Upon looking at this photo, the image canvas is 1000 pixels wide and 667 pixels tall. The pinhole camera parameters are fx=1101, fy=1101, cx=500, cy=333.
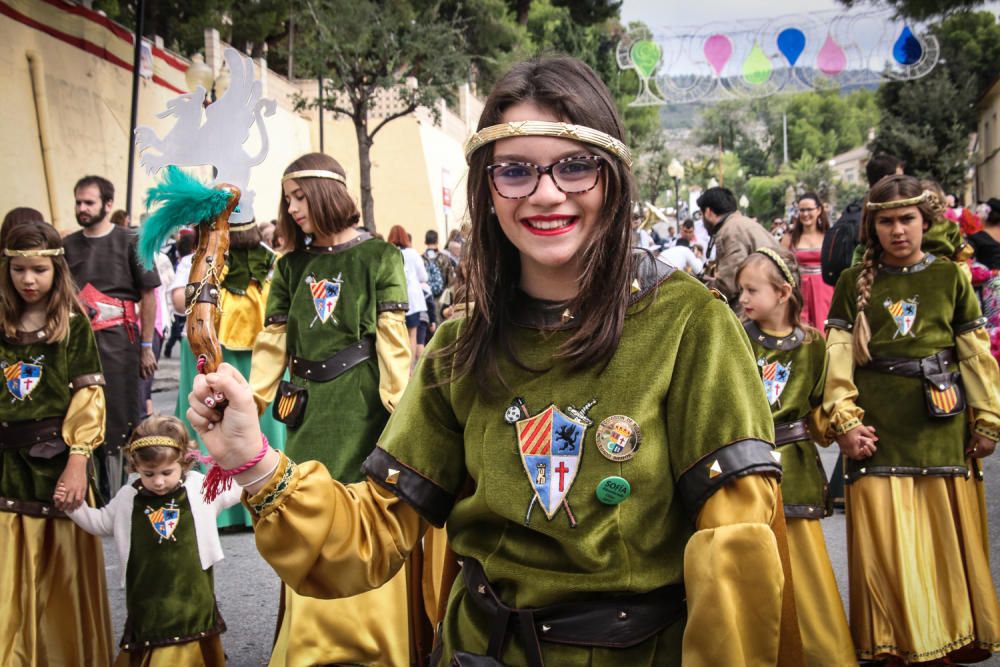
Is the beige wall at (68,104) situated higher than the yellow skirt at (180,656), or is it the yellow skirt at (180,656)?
the beige wall at (68,104)

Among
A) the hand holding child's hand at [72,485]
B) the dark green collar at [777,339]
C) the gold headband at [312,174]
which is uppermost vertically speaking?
the gold headband at [312,174]

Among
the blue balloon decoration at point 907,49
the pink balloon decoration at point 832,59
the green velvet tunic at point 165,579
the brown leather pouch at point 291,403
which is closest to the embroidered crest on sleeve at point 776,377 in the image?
the brown leather pouch at point 291,403

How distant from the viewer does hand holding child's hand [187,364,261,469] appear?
2.10 m

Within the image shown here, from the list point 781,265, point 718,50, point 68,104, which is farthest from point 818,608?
point 718,50

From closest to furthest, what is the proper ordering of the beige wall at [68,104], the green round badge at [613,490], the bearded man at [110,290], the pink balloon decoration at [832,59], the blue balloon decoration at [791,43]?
the green round badge at [613,490] → the bearded man at [110,290] → the beige wall at [68,104] → the pink balloon decoration at [832,59] → the blue balloon decoration at [791,43]

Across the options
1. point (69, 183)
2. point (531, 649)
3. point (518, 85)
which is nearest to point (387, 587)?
point (531, 649)

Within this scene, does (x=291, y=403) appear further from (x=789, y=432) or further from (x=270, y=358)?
(x=789, y=432)

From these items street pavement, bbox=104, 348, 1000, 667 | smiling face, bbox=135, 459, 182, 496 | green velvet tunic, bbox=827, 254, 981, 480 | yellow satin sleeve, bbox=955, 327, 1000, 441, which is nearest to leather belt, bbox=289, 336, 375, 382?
smiling face, bbox=135, 459, 182, 496

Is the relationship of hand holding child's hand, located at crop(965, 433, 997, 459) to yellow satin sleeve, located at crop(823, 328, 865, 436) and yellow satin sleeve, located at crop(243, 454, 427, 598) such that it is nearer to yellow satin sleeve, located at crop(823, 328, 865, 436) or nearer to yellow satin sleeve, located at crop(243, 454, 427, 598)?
yellow satin sleeve, located at crop(823, 328, 865, 436)

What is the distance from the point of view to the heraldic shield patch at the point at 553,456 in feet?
7.14

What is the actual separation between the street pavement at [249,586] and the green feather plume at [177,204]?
3.27 metres

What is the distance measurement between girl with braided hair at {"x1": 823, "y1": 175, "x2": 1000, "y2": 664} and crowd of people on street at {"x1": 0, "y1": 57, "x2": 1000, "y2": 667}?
0.5 inches

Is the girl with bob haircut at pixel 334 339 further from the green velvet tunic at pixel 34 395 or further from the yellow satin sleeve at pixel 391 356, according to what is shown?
the green velvet tunic at pixel 34 395

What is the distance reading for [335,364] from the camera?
4.97 metres
